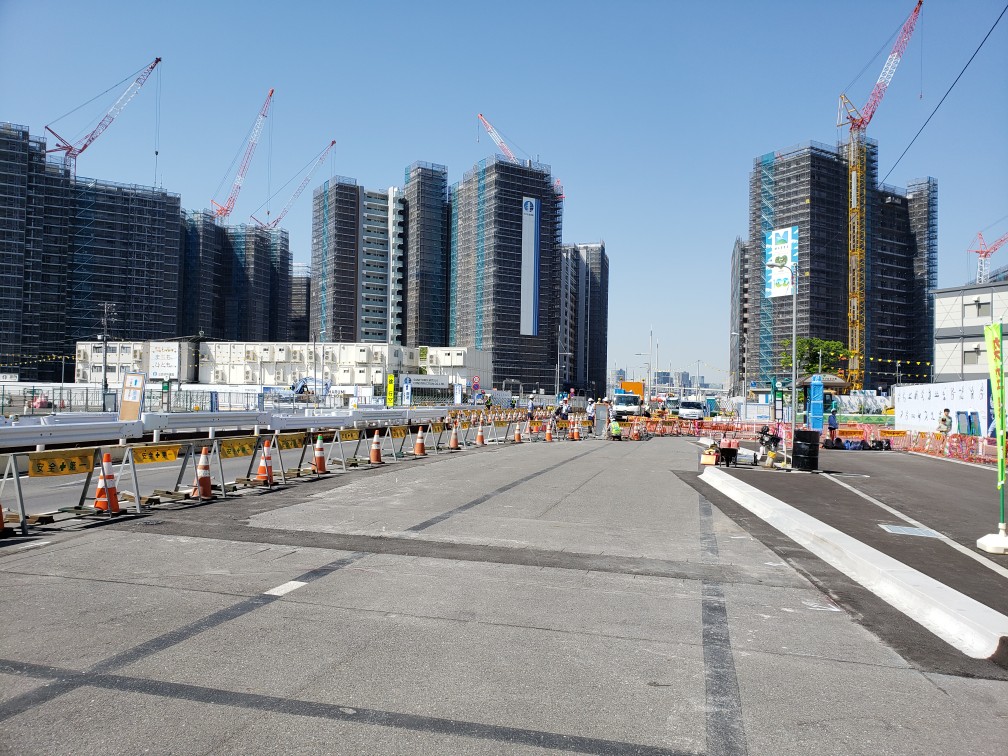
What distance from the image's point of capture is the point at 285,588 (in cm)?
→ 764

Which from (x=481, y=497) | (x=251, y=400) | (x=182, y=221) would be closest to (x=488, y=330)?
(x=182, y=221)

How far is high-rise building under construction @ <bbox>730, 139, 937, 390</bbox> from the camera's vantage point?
112m

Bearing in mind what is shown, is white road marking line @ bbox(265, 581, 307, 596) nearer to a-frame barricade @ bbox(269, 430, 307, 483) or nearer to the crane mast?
a-frame barricade @ bbox(269, 430, 307, 483)

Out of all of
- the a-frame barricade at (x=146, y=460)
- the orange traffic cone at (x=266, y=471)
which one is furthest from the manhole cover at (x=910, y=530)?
the a-frame barricade at (x=146, y=460)

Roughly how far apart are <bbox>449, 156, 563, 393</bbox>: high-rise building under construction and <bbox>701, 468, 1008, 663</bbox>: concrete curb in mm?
113893

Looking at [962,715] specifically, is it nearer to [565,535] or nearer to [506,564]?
[506,564]

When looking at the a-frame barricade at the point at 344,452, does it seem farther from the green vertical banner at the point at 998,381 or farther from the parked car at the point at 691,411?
the parked car at the point at 691,411

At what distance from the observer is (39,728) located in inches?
171

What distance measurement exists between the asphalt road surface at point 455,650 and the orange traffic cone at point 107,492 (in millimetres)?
1034

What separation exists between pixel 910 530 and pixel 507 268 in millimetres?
116958

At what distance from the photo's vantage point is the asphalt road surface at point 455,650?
443 centimetres

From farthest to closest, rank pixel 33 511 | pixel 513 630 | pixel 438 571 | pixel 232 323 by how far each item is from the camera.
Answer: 1. pixel 232 323
2. pixel 33 511
3. pixel 438 571
4. pixel 513 630

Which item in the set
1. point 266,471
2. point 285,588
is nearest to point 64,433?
point 266,471

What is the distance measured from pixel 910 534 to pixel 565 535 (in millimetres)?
5441
